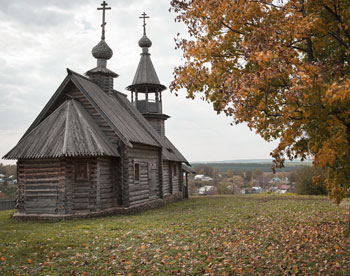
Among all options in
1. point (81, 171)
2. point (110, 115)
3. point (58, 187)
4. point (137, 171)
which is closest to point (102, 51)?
point (110, 115)

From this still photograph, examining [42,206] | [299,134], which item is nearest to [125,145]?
[42,206]

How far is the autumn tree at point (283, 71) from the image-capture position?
6.33m

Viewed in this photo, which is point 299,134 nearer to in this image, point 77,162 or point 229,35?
point 229,35

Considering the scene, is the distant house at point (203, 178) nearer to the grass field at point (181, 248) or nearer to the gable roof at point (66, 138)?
the gable roof at point (66, 138)

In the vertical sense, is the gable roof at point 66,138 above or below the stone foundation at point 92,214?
above

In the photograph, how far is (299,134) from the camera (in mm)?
7078

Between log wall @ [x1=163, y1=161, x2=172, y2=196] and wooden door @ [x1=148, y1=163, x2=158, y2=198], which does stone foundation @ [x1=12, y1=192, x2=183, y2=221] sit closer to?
wooden door @ [x1=148, y1=163, x2=158, y2=198]

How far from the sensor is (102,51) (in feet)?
72.2

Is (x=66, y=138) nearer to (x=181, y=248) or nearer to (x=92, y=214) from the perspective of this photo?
(x=92, y=214)

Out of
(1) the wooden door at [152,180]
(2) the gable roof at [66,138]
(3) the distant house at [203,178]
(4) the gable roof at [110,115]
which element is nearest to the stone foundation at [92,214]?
(1) the wooden door at [152,180]

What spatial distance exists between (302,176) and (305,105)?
29049mm

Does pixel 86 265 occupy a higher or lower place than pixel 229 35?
lower

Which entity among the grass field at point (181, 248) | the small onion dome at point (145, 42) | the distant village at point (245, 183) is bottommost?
the distant village at point (245, 183)

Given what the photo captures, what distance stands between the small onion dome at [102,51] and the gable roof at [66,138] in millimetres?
5967
